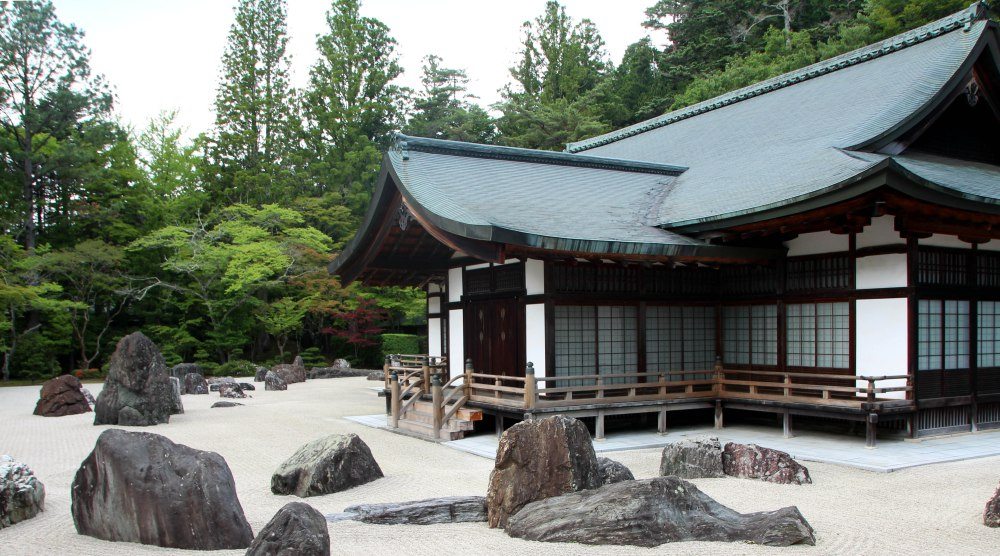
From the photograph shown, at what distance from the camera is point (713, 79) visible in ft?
108

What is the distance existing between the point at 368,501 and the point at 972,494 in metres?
6.19

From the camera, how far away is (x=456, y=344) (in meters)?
14.9

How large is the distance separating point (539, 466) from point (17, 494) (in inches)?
188

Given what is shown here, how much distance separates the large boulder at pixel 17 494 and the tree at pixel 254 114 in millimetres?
28066

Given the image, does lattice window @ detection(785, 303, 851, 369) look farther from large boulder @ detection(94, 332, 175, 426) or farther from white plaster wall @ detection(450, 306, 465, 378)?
large boulder @ detection(94, 332, 175, 426)

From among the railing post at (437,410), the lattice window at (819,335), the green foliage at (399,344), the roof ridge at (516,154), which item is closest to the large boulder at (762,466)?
the lattice window at (819,335)

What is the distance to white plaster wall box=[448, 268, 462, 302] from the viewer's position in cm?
1477

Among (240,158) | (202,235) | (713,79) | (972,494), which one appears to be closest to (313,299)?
(202,235)

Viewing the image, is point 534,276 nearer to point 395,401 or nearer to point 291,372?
point 395,401

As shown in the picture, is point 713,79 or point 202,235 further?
point 713,79

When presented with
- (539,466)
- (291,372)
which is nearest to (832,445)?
(539,466)

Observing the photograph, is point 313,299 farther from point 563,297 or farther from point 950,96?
point 950,96

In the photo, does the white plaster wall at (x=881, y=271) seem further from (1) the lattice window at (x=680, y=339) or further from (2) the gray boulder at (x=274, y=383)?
(2) the gray boulder at (x=274, y=383)

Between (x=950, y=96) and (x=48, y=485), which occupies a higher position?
(x=950, y=96)
